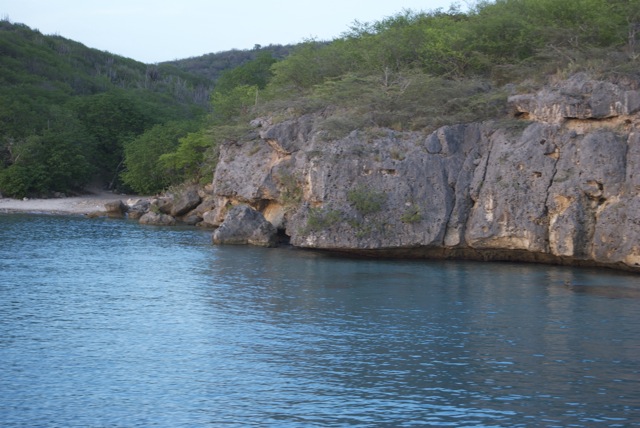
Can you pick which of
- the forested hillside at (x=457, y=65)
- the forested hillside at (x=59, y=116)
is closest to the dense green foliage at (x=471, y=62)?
the forested hillside at (x=457, y=65)

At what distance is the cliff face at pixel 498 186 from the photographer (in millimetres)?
31375

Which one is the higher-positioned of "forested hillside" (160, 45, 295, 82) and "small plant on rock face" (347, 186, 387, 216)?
"forested hillside" (160, 45, 295, 82)

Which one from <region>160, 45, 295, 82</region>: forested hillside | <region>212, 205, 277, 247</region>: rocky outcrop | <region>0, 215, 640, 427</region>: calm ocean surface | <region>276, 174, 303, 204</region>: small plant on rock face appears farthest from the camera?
<region>160, 45, 295, 82</region>: forested hillside

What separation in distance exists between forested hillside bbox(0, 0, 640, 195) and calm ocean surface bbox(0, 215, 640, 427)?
896cm

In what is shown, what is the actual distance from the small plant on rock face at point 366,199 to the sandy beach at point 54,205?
31600 mm

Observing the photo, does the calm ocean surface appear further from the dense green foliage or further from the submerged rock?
the submerged rock

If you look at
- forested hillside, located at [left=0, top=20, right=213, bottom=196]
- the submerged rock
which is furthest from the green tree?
the submerged rock

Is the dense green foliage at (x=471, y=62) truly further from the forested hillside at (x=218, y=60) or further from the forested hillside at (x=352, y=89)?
the forested hillside at (x=218, y=60)

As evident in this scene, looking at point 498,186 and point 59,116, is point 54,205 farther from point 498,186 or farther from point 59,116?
point 498,186

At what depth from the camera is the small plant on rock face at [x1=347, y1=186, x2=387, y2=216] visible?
34781mm

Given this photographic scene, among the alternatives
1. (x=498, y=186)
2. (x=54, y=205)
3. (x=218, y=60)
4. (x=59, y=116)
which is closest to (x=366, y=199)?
(x=498, y=186)

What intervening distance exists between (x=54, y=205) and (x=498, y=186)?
41154mm

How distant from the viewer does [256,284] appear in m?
28.0

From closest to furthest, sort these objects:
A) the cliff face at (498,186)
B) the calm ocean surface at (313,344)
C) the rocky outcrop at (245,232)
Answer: the calm ocean surface at (313,344) → the cliff face at (498,186) → the rocky outcrop at (245,232)
